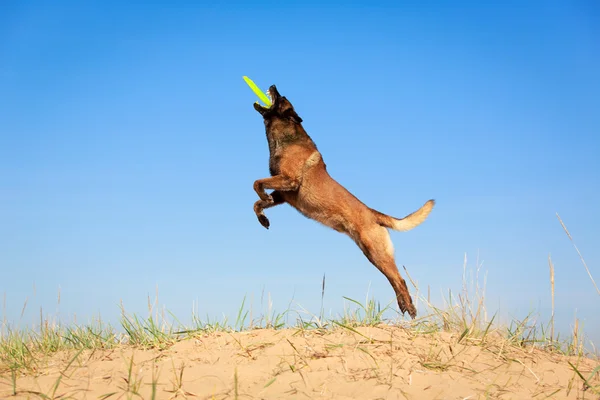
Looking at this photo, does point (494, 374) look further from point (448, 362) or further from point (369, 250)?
point (369, 250)

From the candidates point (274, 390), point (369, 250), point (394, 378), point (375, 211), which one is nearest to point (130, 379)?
point (274, 390)

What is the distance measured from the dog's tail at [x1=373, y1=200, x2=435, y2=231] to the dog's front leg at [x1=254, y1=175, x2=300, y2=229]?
1.45m

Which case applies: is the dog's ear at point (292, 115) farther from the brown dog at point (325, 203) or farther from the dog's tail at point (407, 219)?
the dog's tail at point (407, 219)

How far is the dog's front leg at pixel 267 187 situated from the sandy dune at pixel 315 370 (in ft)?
9.48

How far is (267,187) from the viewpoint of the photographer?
8055 millimetres

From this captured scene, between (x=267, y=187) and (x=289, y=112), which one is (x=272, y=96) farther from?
(x=267, y=187)

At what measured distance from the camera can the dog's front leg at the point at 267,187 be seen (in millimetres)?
7980

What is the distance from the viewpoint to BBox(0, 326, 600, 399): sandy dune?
165 inches

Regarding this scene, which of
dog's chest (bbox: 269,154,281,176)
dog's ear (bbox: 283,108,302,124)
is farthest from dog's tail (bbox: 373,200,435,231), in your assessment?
dog's ear (bbox: 283,108,302,124)

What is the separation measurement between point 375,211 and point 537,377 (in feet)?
13.6

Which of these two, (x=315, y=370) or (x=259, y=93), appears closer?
(x=315, y=370)

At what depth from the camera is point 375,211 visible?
854 centimetres

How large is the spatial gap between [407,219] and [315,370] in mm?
4748

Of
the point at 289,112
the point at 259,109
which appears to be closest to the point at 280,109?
the point at 289,112
